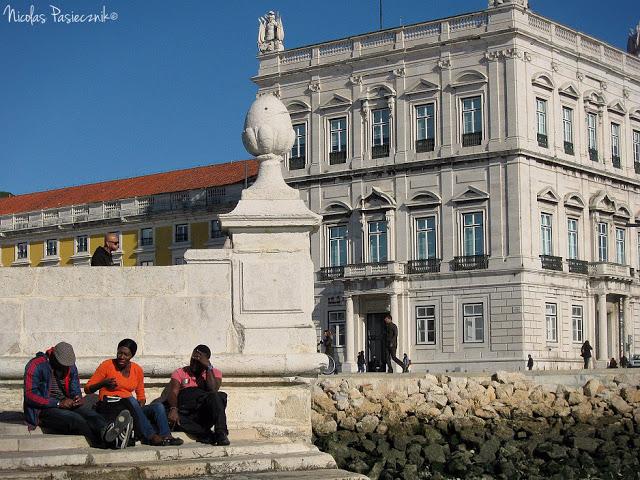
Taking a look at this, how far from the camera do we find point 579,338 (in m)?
43.7

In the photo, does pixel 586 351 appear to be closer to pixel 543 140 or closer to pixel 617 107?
pixel 543 140

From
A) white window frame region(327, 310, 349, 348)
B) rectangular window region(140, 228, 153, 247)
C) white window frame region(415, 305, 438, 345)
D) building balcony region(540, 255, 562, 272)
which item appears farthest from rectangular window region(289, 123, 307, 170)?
building balcony region(540, 255, 562, 272)

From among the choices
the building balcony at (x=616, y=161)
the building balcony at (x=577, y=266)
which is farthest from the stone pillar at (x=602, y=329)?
the building balcony at (x=616, y=161)

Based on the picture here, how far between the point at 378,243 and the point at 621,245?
955cm

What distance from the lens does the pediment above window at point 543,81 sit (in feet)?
141

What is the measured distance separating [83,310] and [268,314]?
4.98 feet

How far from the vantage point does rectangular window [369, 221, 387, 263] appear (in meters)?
44.7

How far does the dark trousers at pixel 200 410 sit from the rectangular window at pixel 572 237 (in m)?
35.8

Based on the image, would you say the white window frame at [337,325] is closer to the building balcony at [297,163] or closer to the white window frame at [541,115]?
the building balcony at [297,163]

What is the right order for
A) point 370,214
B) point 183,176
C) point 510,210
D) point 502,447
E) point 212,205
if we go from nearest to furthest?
point 502,447, point 510,210, point 370,214, point 212,205, point 183,176

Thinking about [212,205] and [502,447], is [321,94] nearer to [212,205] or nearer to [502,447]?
[212,205]

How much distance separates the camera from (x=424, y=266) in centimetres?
4366

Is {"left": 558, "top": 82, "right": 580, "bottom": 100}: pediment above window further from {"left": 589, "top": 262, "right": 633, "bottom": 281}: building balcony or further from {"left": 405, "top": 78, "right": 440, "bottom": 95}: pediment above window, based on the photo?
{"left": 589, "top": 262, "right": 633, "bottom": 281}: building balcony

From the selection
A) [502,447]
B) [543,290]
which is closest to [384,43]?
[543,290]
